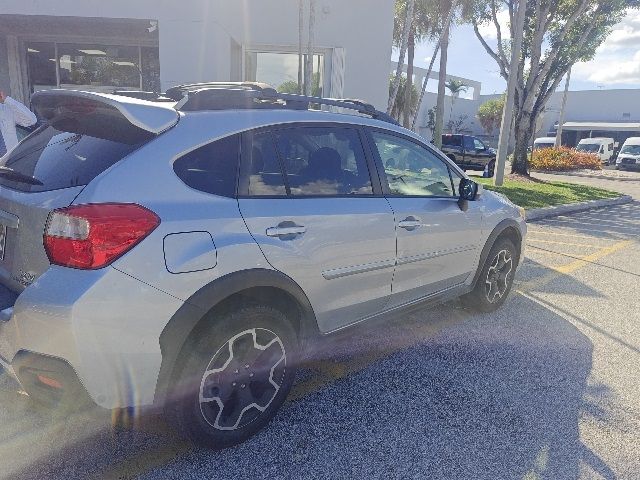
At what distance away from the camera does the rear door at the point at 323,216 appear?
240 cm

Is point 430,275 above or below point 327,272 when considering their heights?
below

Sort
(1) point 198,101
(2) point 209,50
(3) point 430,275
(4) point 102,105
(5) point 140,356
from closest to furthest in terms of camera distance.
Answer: (5) point 140,356, (4) point 102,105, (1) point 198,101, (3) point 430,275, (2) point 209,50

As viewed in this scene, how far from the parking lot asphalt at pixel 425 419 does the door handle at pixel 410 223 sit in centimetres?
72

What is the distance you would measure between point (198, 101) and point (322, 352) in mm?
2021

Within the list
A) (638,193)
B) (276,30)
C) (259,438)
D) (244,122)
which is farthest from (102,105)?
(638,193)

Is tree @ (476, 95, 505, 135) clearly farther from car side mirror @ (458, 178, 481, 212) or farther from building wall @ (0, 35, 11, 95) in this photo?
car side mirror @ (458, 178, 481, 212)

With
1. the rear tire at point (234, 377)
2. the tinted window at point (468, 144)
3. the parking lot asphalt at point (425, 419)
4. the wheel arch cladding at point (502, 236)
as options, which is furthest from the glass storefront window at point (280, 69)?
the tinted window at point (468, 144)

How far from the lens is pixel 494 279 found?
4320 mm

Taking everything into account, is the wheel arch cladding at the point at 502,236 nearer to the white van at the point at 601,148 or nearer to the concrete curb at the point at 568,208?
the concrete curb at the point at 568,208

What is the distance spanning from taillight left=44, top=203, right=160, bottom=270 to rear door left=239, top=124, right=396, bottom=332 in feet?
1.74

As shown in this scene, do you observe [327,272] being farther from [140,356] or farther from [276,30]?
[276,30]

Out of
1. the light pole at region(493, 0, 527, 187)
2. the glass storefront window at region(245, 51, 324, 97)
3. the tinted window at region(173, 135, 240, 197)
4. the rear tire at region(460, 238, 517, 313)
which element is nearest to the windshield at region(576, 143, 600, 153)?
the light pole at region(493, 0, 527, 187)

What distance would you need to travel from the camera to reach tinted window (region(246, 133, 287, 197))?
95.0 inches

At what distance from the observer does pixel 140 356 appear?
2.00m
